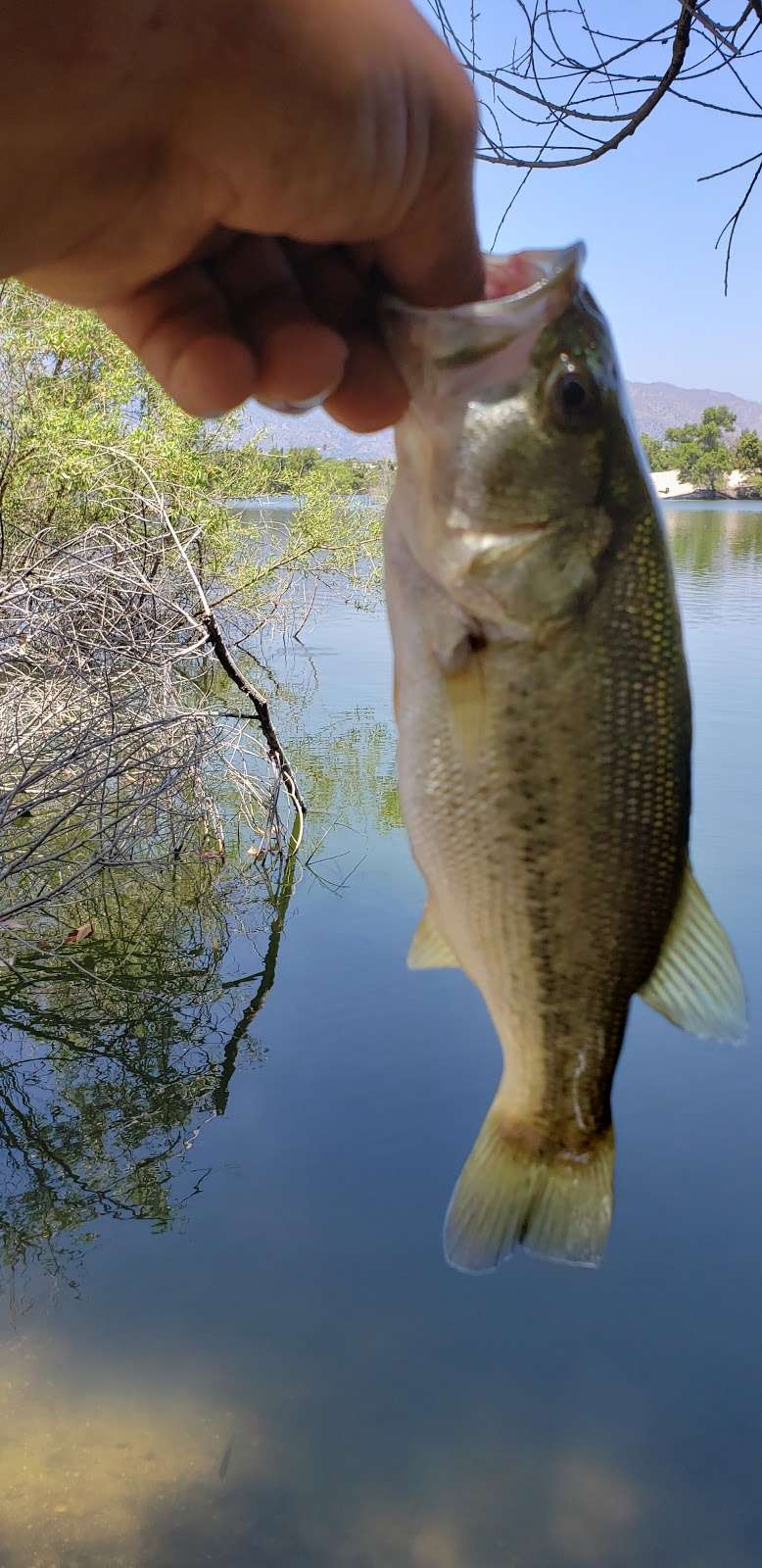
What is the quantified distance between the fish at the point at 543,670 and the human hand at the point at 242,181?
0.38 ft

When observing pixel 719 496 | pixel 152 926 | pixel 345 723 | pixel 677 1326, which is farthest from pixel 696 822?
pixel 719 496

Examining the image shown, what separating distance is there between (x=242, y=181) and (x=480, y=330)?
0.31 meters

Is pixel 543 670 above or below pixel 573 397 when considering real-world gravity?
below

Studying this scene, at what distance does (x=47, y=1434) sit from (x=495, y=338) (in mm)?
6463

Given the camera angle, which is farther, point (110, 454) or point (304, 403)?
point (110, 454)

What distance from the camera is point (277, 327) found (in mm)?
1495

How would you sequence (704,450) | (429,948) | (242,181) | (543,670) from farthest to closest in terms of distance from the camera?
1. (704,450)
2. (429,948)
3. (543,670)
4. (242,181)

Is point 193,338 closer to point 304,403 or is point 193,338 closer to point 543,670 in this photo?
point 304,403

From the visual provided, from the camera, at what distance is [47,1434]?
20.0 ft

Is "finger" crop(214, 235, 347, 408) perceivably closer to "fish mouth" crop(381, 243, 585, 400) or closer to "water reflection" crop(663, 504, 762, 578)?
"fish mouth" crop(381, 243, 585, 400)

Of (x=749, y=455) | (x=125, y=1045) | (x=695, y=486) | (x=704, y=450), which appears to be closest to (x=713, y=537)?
(x=749, y=455)

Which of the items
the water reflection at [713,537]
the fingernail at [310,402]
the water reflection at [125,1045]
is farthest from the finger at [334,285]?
the water reflection at [713,537]

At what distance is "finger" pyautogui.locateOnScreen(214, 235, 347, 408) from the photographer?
1.46 m

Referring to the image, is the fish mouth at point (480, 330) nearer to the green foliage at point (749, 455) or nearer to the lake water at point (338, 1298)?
the lake water at point (338, 1298)
